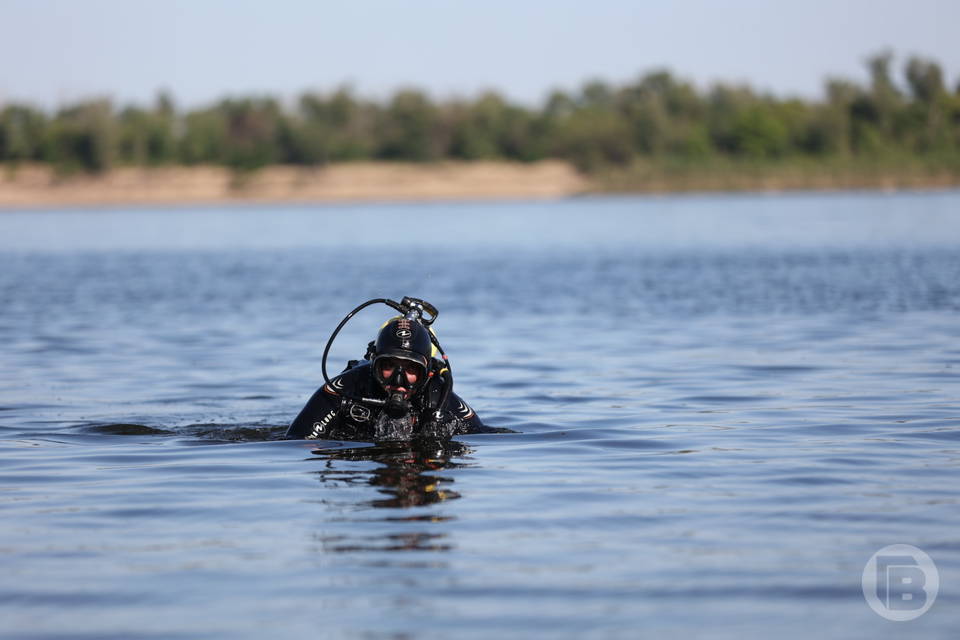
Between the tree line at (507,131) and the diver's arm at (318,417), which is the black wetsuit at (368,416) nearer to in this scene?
the diver's arm at (318,417)

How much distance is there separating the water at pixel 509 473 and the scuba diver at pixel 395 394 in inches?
7.0

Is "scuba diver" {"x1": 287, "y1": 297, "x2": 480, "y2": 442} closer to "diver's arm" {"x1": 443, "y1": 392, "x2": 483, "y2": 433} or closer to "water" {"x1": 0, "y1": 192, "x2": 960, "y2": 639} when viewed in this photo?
"diver's arm" {"x1": 443, "y1": 392, "x2": 483, "y2": 433}

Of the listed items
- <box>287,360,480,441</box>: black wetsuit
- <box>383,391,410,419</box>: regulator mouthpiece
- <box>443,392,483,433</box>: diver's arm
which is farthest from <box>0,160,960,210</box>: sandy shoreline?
<box>383,391,410,419</box>: regulator mouthpiece

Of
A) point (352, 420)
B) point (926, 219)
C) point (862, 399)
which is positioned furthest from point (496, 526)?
point (926, 219)

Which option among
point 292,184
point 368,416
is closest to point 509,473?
point 368,416

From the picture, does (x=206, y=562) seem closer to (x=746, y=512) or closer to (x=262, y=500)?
(x=262, y=500)

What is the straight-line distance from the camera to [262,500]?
804cm

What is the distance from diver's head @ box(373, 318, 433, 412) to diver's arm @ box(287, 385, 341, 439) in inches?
29.3

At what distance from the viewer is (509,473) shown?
28.7ft

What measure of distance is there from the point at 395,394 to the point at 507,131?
104m

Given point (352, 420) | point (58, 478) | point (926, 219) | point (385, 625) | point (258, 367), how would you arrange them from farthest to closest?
1. point (926, 219)
2. point (258, 367)
3. point (352, 420)
4. point (58, 478)
5. point (385, 625)

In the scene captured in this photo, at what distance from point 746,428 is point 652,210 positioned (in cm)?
6326

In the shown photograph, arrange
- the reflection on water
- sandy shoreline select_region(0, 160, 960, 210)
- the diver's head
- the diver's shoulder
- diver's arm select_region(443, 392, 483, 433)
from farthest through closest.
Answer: sandy shoreline select_region(0, 160, 960, 210)
diver's arm select_region(443, 392, 483, 433)
the diver's shoulder
the diver's head
the reflection on water

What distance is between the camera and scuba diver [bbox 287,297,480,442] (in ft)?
28.8
